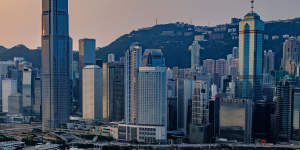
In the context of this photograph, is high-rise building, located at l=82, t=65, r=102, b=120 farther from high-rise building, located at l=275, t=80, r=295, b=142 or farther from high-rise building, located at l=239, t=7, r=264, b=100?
high-rise building, located at l=275, t=80, r=295, b=142

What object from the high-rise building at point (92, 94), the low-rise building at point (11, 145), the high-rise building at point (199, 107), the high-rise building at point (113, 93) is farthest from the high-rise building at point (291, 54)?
the low-rise building at point (11, 145)

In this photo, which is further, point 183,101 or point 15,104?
point 15,104

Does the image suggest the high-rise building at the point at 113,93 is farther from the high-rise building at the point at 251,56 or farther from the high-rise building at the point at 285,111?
the high-rise building at the point at 285,111

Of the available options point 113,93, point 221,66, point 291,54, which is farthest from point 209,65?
point 113,93

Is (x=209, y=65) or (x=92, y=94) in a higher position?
(x=209, y=65)

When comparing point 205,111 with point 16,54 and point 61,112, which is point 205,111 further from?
point 16,54

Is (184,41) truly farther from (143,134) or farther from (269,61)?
(143,134)

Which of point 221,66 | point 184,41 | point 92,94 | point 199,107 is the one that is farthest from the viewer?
point 184,41

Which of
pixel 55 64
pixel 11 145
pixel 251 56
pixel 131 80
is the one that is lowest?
pixel 11 145
